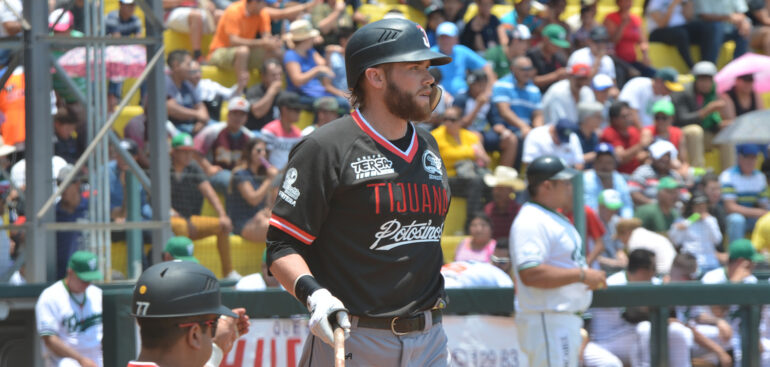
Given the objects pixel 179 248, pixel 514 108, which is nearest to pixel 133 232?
pixel 179 248

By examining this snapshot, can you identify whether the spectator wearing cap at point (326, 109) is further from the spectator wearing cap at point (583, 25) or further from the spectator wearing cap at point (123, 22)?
the spectator wearing cap at point (583, 25)

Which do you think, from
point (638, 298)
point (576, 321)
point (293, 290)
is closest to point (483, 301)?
point (576, 321)

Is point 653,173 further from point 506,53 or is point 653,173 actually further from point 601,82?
point 506,53

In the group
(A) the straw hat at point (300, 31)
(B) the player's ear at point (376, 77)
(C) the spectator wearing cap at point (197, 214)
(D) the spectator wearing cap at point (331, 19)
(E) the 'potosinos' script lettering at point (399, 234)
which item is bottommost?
(C) the spectator wearing cap at point (197, 214)

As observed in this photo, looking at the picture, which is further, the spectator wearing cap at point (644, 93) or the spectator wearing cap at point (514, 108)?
the spectator wearing cap at point (644, 93)

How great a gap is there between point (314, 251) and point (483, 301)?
115 inches

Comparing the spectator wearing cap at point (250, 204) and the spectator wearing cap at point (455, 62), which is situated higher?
the spectator wearing cap at point (455, 62)

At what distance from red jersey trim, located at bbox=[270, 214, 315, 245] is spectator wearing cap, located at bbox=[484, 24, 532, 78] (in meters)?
8.94

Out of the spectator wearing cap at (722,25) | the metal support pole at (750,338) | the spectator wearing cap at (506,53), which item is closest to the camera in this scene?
the metal support pole at (750,338)

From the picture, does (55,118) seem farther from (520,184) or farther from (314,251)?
(314,251)

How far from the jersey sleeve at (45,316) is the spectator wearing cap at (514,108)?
18.0ft

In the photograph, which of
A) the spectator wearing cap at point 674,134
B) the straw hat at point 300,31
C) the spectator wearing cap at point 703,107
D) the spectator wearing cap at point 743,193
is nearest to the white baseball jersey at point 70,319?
the straw hat at point 300,31

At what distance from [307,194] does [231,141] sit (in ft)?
21.1

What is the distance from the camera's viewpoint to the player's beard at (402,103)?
361 centimetres
